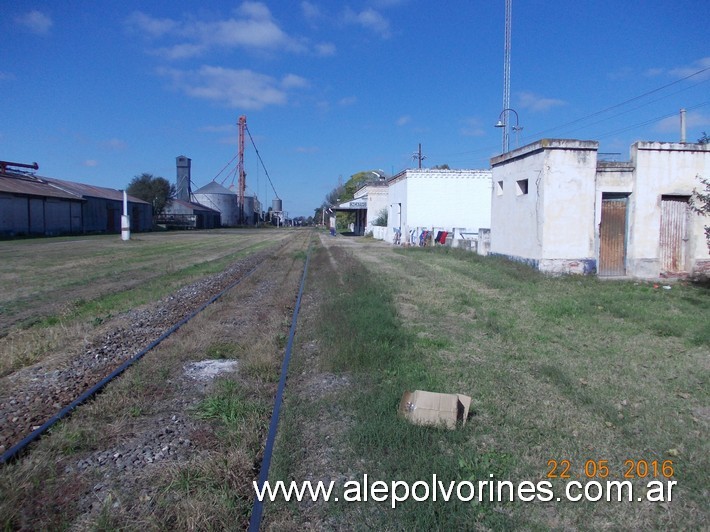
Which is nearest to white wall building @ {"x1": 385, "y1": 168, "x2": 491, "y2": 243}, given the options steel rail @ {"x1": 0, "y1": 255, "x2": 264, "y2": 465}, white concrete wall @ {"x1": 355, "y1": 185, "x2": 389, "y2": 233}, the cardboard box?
white concrete wall @ {"x1": 355, "y1": 185, "x2": 389, "y2": 233}

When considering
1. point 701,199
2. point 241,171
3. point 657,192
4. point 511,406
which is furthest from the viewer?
point 241,171

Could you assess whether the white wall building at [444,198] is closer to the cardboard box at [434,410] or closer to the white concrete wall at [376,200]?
the white concrete wall at [376,200]

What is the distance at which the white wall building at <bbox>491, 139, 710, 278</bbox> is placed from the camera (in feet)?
Answer: 55.1

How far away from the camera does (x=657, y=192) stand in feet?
55.1

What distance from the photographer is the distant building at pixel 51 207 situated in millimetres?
41625

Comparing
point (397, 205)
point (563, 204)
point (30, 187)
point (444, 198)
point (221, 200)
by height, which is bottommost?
point (563, 204)

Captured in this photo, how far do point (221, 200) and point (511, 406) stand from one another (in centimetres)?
11342

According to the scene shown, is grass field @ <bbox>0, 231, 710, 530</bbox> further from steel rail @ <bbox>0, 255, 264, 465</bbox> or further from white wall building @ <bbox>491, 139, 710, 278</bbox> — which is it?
white wall building @ <bbox>491, 139, 710, 278</bbox>

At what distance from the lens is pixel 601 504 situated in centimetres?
394

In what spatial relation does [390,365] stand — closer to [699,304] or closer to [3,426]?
[3,426]

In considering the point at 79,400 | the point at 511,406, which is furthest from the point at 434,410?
the point at 79,400

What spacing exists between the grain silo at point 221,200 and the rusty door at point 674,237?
104 meters

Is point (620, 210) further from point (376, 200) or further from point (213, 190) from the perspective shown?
point (213, 190)

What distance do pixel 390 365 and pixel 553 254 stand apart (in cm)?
1172
